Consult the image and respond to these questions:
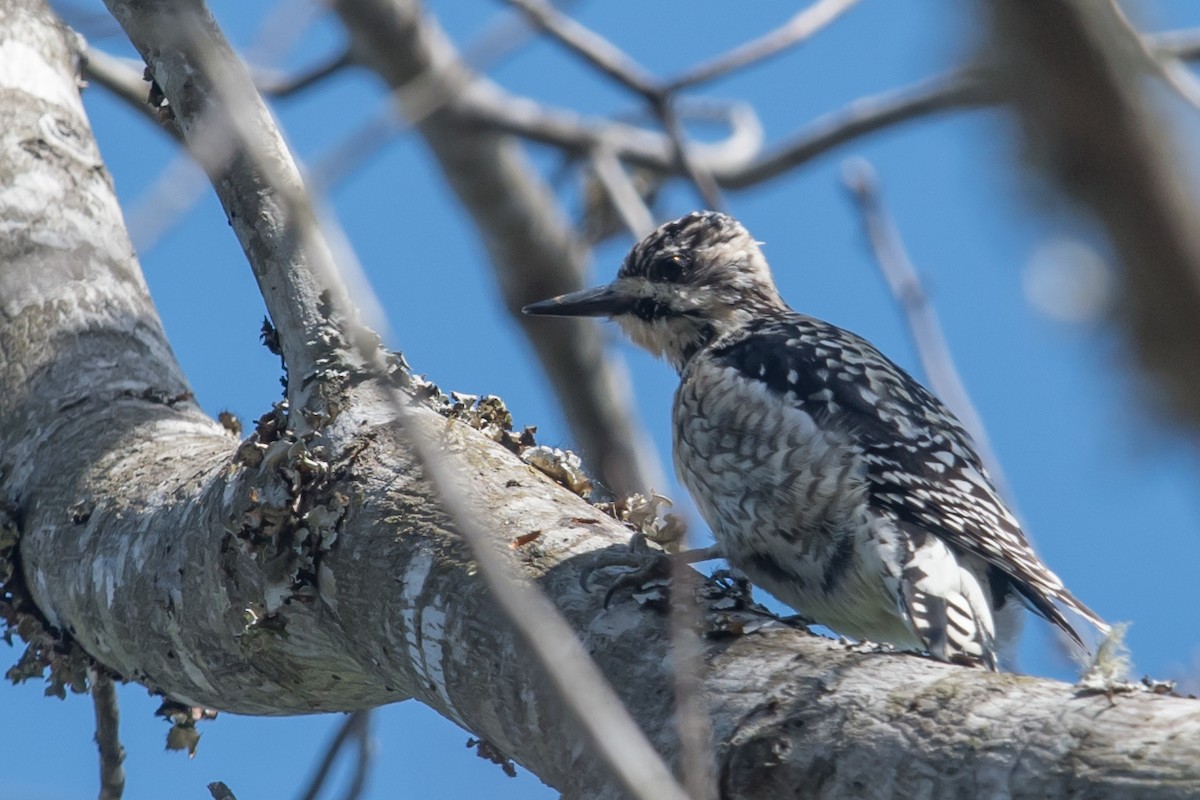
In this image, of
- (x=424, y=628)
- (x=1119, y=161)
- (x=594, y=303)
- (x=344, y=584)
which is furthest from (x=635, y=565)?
(x=594, y=303)

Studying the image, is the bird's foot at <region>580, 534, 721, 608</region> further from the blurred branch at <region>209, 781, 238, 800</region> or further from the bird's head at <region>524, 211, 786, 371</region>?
the bird's head at <region>524, 211, 786, 371</region>

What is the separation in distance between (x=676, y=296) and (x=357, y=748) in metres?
2.02

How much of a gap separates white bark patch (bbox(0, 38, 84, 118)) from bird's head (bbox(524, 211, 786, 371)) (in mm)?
1709

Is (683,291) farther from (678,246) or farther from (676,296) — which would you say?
(678,246)

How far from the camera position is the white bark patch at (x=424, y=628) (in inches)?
96.5

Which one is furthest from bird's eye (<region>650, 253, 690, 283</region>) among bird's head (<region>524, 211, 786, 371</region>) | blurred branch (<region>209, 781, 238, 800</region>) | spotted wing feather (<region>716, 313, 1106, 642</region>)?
blurred branch (<region>209, 781, 238, 800</region>)

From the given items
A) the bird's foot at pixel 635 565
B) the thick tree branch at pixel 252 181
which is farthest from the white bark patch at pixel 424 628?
the thick tree branch at pixel 252 181

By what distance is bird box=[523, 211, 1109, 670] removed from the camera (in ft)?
11.0

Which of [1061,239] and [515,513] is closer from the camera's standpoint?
[1061,239]

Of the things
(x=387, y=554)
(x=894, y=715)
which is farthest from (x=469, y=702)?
(x=894, y=715)

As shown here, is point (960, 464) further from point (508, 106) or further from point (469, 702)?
point (508, 106)

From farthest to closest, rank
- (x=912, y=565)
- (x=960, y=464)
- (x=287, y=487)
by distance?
(x=960, y=464) < (x=912, y=565) < (x=287, y=487)

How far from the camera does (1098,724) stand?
1.61 meters

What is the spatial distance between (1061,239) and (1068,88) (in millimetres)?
85
